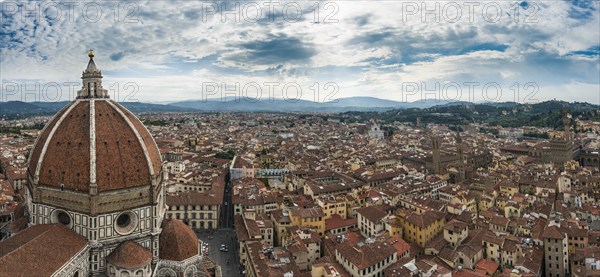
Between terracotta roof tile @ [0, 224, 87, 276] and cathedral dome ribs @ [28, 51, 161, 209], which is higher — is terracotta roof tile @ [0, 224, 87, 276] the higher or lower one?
the lower one

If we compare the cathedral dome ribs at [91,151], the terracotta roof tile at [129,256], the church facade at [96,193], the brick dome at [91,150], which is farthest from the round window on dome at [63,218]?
the terracotta roof tile at [129,256]

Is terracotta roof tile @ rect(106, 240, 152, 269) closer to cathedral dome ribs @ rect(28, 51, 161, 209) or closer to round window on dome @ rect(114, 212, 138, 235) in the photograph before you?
round window on dome @ rect(114, 212, 138, 235)

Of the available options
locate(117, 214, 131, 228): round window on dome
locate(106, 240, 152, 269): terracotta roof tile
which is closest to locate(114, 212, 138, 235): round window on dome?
locate(117, 214, 131, 228): round window on dome

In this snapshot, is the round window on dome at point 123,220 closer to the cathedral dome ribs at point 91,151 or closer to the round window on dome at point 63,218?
the cathedral dome ribs at point 91,151

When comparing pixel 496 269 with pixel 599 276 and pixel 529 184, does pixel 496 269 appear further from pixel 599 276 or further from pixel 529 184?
pixel 529 184

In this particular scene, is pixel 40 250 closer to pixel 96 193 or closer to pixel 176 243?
pixel 96 193

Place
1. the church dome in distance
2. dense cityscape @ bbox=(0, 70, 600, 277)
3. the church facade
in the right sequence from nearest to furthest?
the church facade, the church dome in distance, dense cityscape @ bbox=(0, 70, 600, 277)

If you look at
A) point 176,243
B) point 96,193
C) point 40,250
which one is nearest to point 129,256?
point 176,243
